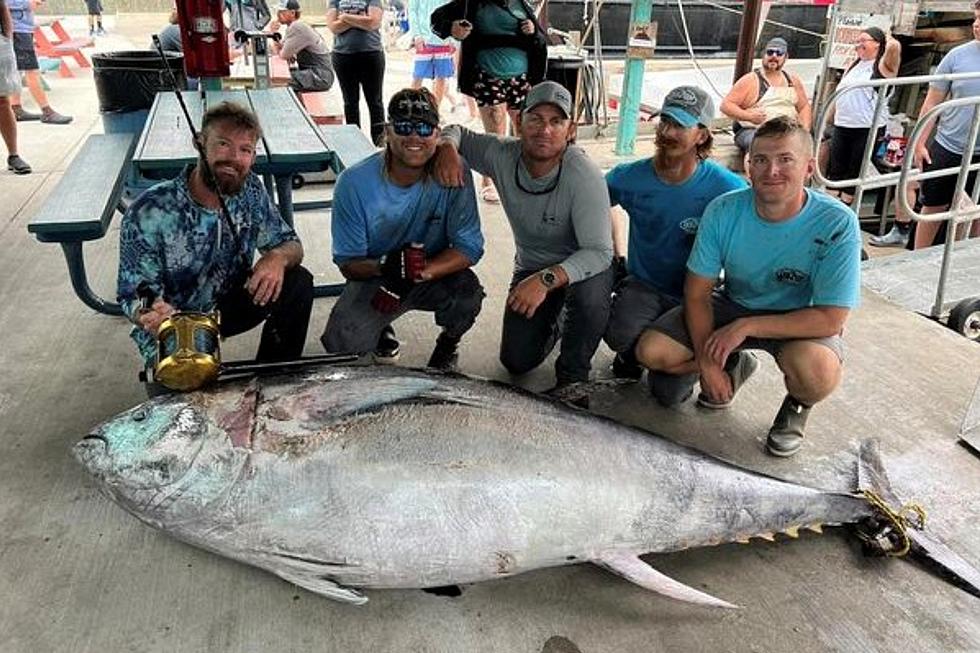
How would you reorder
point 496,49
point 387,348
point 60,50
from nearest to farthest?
1. point 387,348
2. point 496,49
3. point 60,50

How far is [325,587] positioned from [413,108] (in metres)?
1.67

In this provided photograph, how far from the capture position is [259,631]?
2.03m

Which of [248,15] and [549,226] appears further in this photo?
[248,15]

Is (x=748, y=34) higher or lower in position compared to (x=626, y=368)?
higher

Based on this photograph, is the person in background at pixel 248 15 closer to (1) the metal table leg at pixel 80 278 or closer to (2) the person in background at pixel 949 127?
(1) the metal table leg at pixel 80 278

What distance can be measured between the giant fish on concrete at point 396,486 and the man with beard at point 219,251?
0.56 metres

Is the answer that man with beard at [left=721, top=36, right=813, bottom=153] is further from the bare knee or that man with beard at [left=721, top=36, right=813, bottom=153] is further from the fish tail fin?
the fish tail fin

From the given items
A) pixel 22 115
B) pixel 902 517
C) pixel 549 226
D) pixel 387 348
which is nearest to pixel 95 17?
pixel 22 115

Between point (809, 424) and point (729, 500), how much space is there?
3.21 ft

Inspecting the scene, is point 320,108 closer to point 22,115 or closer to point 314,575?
point 22,115

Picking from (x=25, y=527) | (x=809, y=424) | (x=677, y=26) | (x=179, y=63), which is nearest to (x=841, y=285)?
(x=809, y=424)

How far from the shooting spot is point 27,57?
303 inches

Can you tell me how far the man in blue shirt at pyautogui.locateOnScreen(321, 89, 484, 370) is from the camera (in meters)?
2.90

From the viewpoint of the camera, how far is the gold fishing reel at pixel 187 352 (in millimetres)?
2172
